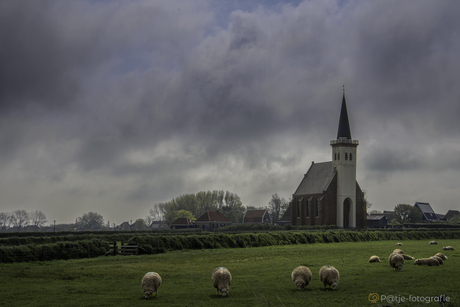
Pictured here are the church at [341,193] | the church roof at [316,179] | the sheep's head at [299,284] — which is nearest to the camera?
the sheep's head at [299,284]

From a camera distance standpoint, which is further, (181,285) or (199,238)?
(199,238)

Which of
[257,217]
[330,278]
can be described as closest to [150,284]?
[330,278]

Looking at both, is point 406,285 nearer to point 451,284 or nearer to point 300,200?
point 451,284

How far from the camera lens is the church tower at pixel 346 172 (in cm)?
9331

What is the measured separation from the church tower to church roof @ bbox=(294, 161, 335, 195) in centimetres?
242

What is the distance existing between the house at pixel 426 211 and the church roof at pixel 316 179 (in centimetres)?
5533

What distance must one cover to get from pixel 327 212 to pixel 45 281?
74065mm

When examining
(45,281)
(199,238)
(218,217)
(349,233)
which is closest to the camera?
(45,281)

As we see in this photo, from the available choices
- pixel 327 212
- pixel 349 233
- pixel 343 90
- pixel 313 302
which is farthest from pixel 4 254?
pixel 343 90

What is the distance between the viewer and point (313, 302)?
15734mm

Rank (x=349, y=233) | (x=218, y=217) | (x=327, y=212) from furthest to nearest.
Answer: (x=218, y=217), (x=327, y=212), (x=349, y=233)

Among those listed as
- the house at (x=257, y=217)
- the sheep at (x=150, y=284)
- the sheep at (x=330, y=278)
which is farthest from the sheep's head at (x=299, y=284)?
the house at (x=257, y=217)

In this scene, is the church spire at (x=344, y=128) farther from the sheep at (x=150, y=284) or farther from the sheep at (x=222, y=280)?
the sheep at (x=150, y=284)

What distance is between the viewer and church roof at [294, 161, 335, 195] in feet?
312
